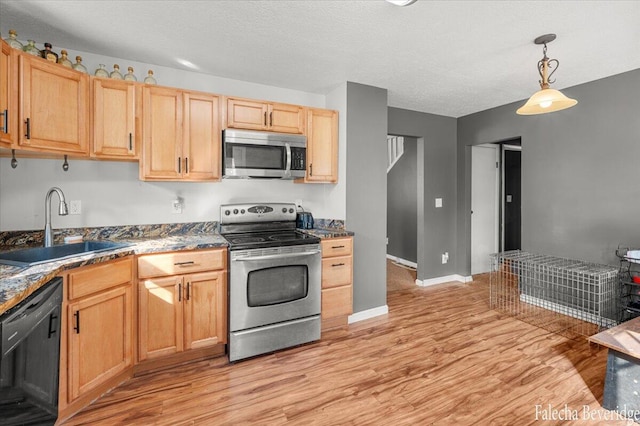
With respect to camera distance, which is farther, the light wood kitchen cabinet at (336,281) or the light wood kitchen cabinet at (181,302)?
the light wood kitchen cabinet at (336,281)

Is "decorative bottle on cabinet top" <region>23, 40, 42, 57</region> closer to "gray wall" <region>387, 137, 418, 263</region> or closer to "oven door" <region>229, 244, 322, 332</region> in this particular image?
"oven door" <region>229, 244, 322, 332</region>

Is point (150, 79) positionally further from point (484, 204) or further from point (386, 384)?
point (484, 204)


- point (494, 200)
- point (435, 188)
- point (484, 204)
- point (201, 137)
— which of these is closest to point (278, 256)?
point (201, 137)

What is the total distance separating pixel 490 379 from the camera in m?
2.25

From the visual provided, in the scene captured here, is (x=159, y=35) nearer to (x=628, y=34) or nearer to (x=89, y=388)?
(x=89, y=388)

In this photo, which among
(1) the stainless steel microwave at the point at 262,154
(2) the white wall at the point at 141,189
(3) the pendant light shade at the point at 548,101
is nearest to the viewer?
(3) the pendant light shade at the point at 548,101

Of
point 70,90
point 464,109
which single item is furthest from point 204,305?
point 464,109

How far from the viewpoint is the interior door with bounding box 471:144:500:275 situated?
4.95m

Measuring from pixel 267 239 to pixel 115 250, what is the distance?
1.14 metres

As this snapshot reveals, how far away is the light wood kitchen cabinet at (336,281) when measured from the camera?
3012 mm

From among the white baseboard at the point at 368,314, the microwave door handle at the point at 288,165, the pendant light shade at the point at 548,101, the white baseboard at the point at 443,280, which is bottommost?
the white baseboard at the point at 368,314

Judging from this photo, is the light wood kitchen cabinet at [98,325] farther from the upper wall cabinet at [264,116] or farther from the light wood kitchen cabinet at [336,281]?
A: the light wood kitchen cabinet at [336,281]

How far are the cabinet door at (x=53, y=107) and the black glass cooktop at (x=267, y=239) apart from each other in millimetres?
1320

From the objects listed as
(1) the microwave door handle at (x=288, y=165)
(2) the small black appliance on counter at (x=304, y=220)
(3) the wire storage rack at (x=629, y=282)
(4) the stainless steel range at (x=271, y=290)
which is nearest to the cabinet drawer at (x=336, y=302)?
(4) the stainless steel range at (x=271, y=290)
